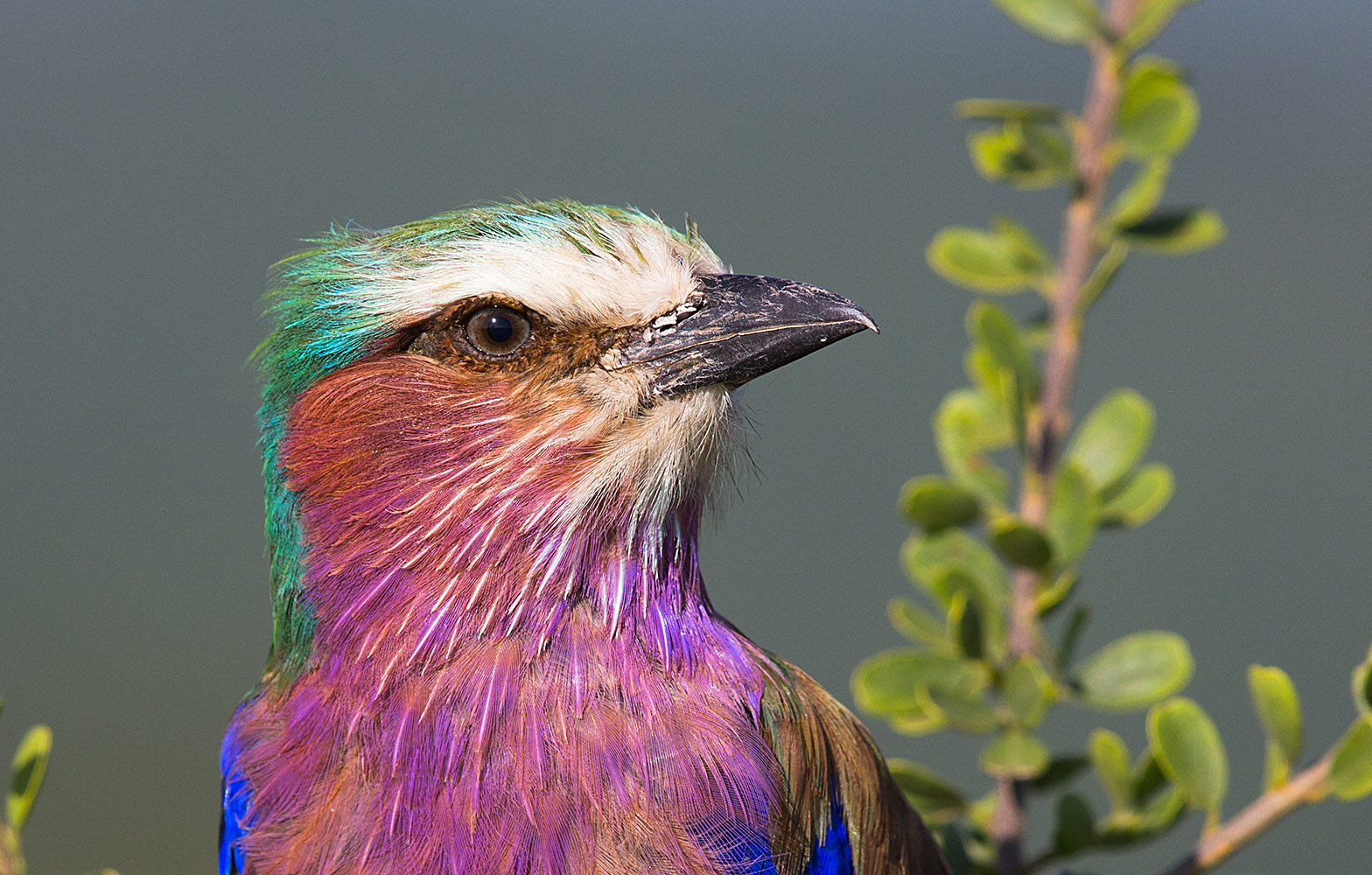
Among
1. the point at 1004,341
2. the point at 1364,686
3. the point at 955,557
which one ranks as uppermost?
the point at 1004,341

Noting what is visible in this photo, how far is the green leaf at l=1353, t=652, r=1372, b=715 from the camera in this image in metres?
1.71

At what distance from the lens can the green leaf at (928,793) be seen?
2109 millimetres

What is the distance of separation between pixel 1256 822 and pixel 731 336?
44.1 inches

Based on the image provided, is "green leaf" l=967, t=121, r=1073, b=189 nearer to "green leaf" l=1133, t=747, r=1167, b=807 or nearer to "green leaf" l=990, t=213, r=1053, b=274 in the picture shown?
"green leaf" l=990, t=213, r=1053, b=274

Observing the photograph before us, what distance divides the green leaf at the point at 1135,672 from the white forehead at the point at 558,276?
97 centimetres

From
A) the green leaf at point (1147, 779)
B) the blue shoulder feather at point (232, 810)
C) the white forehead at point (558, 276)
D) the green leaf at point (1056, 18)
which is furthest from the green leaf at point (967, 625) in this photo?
the blue shoulder feather at point (232, 810)

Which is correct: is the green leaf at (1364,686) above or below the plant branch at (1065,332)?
below

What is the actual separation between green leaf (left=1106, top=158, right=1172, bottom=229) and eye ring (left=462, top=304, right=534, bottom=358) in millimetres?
1041

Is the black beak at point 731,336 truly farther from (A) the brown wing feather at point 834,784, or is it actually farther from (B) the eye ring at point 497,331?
(A) the brown wing feather at point 834,784

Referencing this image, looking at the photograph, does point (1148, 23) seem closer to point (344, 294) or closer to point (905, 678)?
point (905, 678)

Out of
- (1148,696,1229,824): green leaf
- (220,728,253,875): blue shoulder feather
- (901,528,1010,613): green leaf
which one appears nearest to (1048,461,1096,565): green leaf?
(901,528,1010,613): green leaf

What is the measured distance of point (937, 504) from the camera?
2080 millimetres

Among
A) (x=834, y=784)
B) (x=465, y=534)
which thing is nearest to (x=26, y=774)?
(x=465, y=534)

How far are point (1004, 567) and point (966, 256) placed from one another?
61 cm
